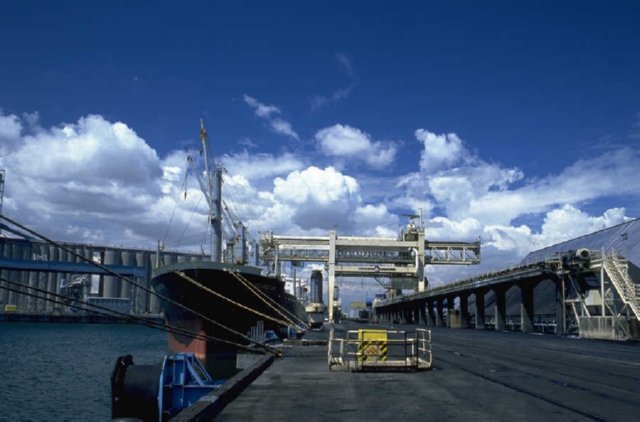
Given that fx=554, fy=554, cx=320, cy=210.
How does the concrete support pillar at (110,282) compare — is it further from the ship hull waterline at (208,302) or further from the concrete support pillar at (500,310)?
the ship hull waterline at (208,302)

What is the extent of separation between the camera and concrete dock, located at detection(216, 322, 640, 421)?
12016 mm

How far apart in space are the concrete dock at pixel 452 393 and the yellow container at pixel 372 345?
53.7 inches

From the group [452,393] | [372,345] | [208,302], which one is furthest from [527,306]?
[452,393]

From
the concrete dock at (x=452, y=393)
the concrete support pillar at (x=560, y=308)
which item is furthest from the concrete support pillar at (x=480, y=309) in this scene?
the concrete dock at (x=452, y=393)

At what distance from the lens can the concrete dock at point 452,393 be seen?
473 inches

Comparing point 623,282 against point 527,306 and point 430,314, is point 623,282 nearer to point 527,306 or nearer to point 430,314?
point 527,306

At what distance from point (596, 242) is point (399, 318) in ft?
237

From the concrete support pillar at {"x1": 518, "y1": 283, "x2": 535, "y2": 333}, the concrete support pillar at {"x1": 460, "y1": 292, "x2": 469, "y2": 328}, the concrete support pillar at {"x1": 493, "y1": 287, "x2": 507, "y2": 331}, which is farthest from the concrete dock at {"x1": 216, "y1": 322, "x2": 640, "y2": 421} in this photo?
the concrete support pillar at {"x1": 460, "y1": 292, "x2": 469, "y2": 328}

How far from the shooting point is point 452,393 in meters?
15.1

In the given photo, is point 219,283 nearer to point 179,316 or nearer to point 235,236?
point 179,316

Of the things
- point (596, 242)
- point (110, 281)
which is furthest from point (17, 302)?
point (596, 242)

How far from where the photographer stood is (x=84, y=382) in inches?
1232

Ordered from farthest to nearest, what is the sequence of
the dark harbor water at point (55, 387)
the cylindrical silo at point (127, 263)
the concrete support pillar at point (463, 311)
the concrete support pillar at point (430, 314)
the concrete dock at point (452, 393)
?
the cylindrical silo at point (127, 263) < the concrete support pillar at point (430, 314) < the concrete support pillar at point (463, 311) < the dark harbor water at point (55, 387) < the concrete dock at point (452, 393)

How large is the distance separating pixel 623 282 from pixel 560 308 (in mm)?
7916
